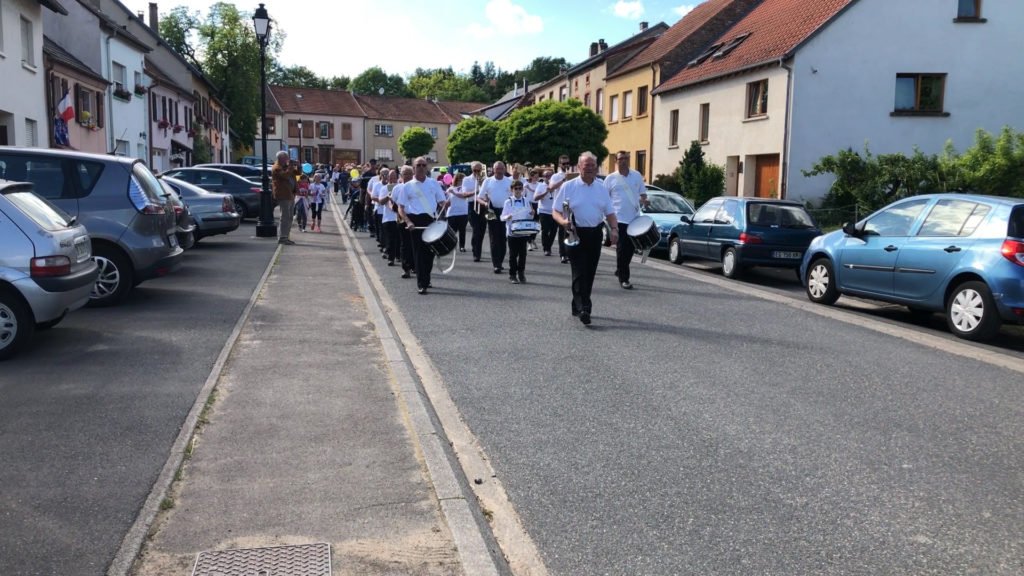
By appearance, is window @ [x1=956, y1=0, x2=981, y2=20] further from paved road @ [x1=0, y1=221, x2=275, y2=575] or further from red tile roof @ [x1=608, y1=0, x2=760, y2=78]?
paved road @ [x1=0, y1=221, x2=275, y2=575]

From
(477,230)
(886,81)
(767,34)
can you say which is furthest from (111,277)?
(767,34)

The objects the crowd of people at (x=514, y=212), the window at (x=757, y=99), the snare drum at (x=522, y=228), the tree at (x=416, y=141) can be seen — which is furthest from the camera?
the tree at (x=416, y=141)

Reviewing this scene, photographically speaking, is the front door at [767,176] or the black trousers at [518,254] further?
the front door at [767,176]

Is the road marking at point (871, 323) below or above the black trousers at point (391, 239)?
below

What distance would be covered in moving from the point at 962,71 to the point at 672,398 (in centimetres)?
2681

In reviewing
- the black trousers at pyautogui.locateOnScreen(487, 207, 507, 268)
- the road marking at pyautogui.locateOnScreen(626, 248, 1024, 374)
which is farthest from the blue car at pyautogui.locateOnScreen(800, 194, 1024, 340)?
the black trousers at pyautogui.locateOnScreen(487, 207, 507, 268)

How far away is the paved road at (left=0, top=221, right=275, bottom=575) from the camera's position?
389cm

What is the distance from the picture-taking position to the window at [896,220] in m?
10.7

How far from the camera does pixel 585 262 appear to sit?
9789mm

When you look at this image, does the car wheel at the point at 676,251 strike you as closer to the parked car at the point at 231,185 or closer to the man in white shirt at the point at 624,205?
the man in white shirt at the point at 624,205


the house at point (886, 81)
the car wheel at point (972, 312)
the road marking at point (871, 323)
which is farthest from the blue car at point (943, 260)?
the house at point (886, 81)

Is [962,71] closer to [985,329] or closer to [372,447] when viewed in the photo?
[985,329]

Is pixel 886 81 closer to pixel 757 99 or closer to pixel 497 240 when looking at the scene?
pixel 757 99

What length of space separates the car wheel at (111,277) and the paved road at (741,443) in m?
3.69
